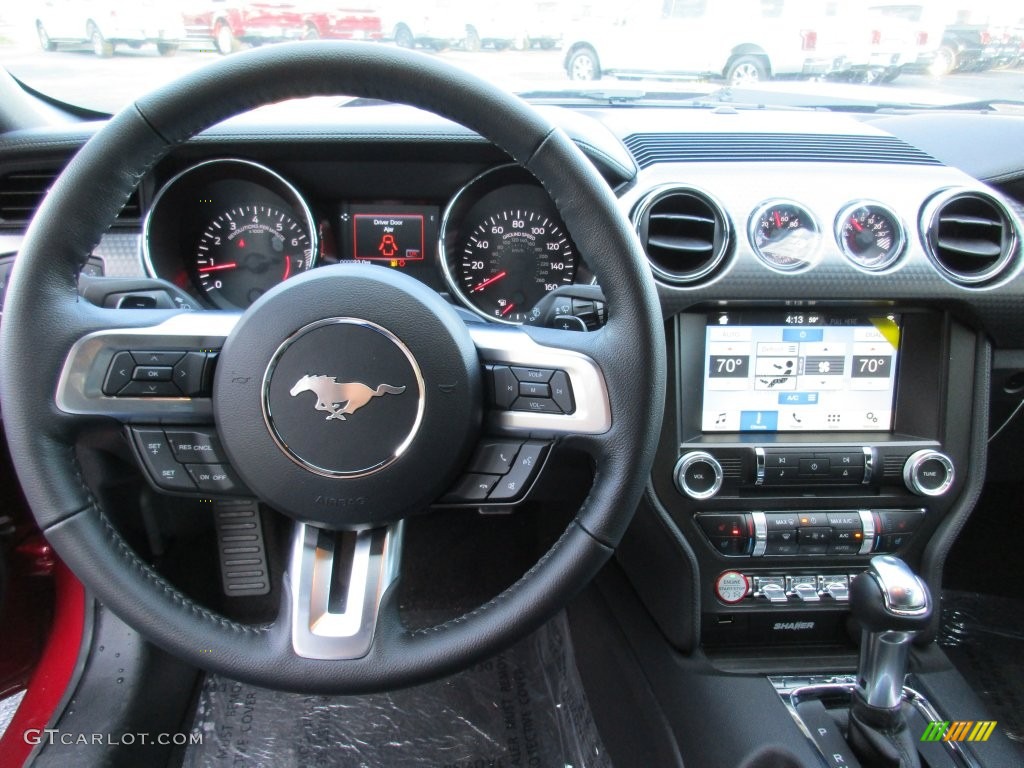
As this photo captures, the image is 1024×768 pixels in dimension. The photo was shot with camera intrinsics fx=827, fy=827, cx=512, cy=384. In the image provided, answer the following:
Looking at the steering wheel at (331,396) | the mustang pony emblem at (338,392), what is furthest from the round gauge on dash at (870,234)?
the mustang pony emblem at (338,392)

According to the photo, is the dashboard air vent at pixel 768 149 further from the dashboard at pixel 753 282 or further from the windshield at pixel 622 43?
the windshield at pixel 622 43

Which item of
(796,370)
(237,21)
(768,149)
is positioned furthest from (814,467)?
(237,21)

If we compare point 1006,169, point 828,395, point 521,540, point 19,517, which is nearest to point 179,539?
point 19,517

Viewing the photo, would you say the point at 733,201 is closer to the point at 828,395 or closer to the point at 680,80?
the point at 828,395

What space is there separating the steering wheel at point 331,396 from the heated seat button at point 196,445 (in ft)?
0.06

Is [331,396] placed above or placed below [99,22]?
below

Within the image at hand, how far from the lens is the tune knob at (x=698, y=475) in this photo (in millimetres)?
1531

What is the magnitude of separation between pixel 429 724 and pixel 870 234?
1443 mm

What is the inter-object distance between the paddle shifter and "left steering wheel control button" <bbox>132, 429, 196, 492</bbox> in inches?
37.6

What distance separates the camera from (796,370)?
1.56 m

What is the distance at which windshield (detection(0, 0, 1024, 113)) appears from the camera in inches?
69.3

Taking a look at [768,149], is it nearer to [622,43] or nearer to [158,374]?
[622,43]

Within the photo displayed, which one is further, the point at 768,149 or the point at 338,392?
the point at 768,149

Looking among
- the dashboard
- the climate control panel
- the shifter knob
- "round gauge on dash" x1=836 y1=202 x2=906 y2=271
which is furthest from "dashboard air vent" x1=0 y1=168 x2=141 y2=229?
the shifter knob
